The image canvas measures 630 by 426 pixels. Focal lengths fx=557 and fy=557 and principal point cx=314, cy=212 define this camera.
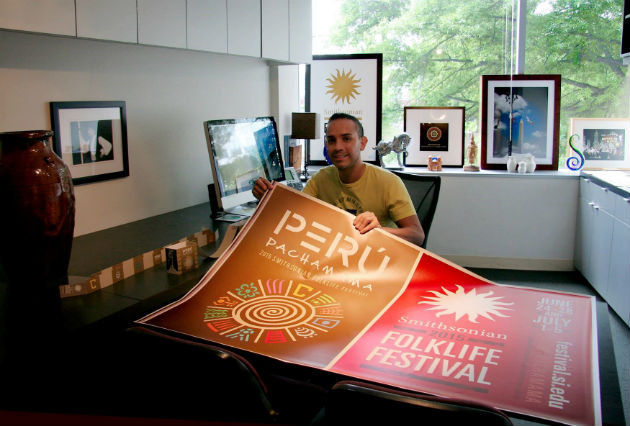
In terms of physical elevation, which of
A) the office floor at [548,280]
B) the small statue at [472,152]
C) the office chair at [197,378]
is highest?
the small statue at [472,152]

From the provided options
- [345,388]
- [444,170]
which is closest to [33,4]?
[345,388]

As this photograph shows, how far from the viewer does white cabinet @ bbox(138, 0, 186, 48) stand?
8.18 ft

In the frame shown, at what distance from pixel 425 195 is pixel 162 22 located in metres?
1.57

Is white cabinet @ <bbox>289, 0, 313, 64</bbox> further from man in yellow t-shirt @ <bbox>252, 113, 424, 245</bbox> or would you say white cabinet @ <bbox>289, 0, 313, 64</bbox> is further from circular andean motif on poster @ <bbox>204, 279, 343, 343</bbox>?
circular andean motif on poster @ <bbox>204, 279, 343, 343</bbox>

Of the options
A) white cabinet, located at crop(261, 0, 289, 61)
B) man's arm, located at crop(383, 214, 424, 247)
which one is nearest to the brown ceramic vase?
man's arm, located at crop(383, 214, 424, 247)

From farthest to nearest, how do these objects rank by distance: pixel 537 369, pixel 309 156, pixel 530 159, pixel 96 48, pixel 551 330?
pixel 309 156
pixel 530 159
pixel 96 48
pixel 551 330
pixel 537 369

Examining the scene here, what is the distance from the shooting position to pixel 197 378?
4.08ft

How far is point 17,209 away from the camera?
178cm

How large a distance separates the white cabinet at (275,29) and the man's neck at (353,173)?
1237mm

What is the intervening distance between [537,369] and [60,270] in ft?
5.07

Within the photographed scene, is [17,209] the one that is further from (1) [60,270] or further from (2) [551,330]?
(2) [551,330]

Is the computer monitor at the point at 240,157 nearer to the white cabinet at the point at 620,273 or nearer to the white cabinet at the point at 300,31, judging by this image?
the white cabinet at the point at 300,31

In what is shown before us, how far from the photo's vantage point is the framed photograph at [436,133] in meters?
4.86

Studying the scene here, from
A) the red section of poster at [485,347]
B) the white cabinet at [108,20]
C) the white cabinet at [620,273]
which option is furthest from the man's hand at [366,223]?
the white cabinet at [620,273]
